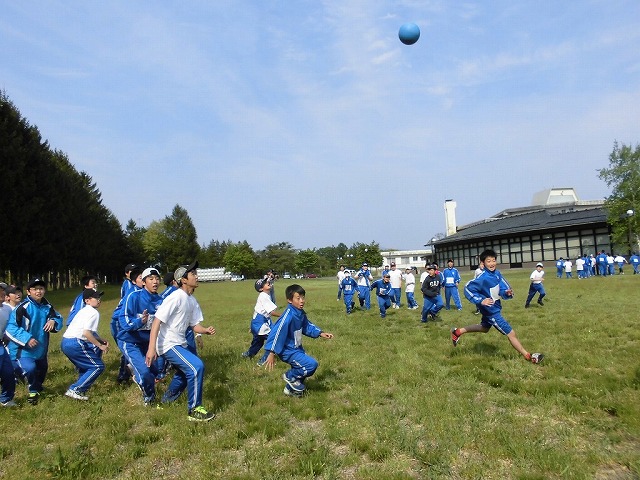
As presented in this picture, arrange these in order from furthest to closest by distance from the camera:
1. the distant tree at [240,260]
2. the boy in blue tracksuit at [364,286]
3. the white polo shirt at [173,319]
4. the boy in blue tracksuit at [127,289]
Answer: the distant tree at [240,260]
the boy in blue tracksuit at [364,286]
the boy in blue tracksuit at [127,289]
the white polo shirt at [173,319]

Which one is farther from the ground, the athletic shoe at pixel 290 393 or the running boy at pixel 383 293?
the running boy at pixel 383 293

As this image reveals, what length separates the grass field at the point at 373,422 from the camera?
14.4 ft

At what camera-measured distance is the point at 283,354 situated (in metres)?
6.70

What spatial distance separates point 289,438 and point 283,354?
1686 mm

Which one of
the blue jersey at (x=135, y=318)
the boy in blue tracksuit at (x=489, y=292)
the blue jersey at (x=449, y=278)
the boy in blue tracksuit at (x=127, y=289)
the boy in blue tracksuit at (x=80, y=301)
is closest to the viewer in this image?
the blue jersey at (x=135, y=318)

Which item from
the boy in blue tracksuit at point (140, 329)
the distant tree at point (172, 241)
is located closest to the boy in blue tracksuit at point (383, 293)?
the boy in blue tracksuit at point (140, 329)

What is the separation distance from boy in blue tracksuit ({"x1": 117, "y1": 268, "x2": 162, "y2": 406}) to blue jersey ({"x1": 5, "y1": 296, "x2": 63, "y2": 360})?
1219mm

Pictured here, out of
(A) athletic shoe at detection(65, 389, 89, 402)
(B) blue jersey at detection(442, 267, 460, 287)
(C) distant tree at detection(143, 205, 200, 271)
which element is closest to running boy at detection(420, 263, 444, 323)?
(B) blue jersey at detection(442, 267, 460, 287)

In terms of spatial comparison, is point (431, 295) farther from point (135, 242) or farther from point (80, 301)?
point (135, 242)

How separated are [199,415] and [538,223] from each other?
4914 cm

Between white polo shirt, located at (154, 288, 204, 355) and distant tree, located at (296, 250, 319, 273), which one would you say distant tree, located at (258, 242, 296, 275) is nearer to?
distant tree, located at (296, 250, 319, 273)

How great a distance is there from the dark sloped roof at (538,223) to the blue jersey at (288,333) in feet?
146

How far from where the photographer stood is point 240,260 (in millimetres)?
103562

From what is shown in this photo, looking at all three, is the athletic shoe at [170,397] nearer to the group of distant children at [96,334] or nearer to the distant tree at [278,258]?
the group of distant children at [96,334]
